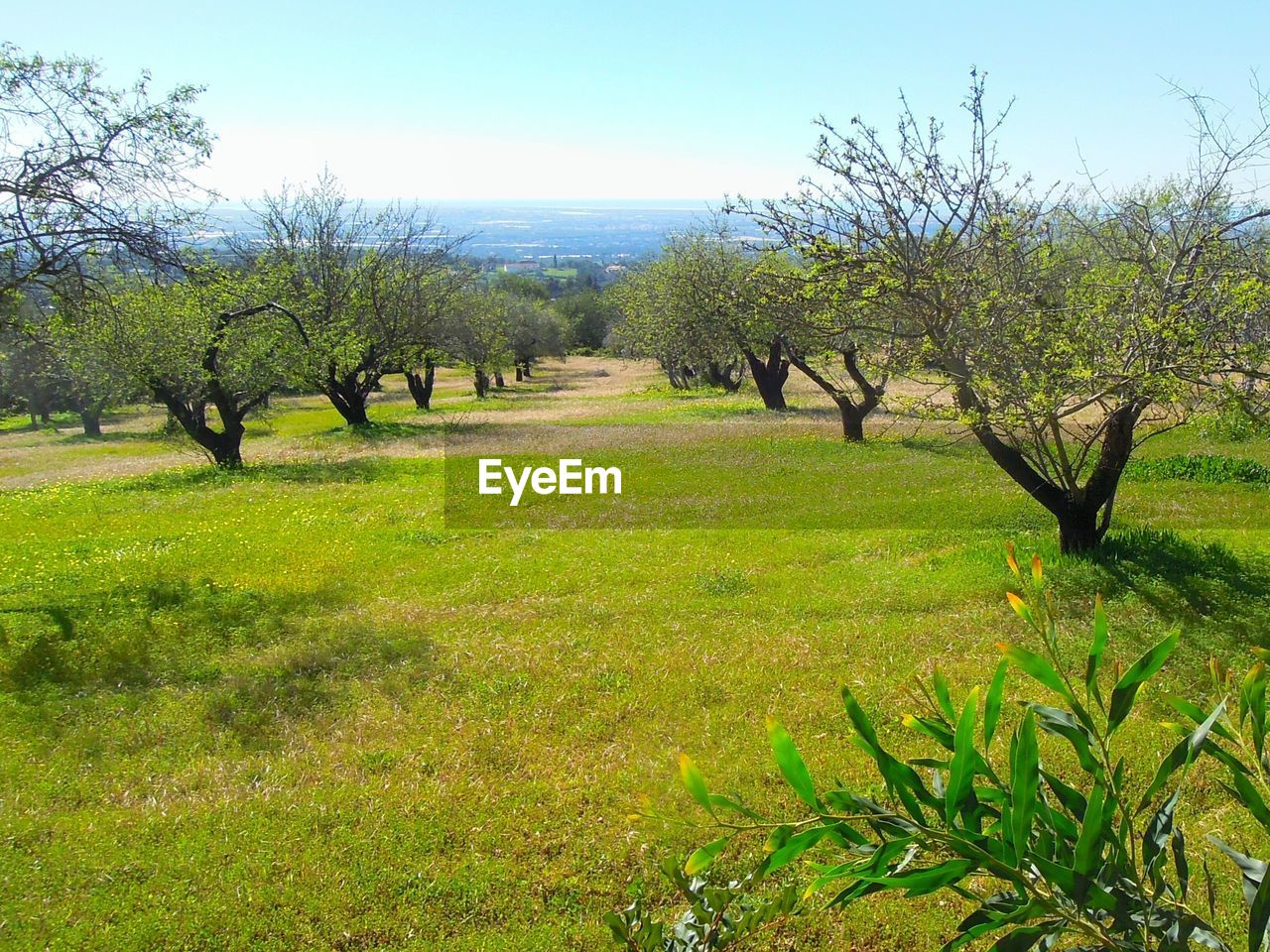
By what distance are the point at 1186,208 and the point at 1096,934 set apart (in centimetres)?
1085

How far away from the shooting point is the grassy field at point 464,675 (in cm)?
463

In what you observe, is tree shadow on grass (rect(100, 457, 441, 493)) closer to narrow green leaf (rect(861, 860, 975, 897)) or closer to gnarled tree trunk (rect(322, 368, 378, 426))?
gnarled tree trunk (rect(322, 368, 378, 426))

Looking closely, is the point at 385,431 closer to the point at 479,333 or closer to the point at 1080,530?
the point at 479,333

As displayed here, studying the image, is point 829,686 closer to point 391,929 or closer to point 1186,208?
point 391,929

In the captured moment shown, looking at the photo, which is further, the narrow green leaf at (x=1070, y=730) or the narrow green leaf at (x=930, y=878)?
the narrow green leaf at (x=1070, y=730)

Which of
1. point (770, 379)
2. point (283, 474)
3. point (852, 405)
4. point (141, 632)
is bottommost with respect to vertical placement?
point (141, 632)

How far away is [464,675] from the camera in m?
7.63

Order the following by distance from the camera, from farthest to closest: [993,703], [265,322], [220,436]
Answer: [265,322] < [220,436] < [993,703]

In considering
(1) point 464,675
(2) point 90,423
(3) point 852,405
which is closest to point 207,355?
(3) point 852,405

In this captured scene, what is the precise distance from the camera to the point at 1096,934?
1655 mm

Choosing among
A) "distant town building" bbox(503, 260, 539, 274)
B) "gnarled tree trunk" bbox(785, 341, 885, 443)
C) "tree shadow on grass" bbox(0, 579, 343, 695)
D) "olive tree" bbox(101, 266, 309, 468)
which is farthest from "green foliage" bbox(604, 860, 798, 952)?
"distant town building" bbox(503, 260, 539, 274)

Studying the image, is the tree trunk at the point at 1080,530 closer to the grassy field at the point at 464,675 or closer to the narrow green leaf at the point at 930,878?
the grassy field at the point at 464,675

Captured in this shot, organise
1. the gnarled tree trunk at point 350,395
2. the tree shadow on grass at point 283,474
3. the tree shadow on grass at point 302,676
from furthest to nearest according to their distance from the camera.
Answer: the gnarled tree trunk at point 350,395 → the tree shadow on grass at point 283,474 → the tree shadow on grass at point 302,676

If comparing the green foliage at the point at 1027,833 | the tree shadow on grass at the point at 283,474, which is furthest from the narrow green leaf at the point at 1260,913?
the tree shadow on grass at the point at 283,474
